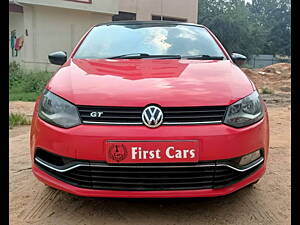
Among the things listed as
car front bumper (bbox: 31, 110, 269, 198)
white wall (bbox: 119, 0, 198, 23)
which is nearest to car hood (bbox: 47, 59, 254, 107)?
car front bumper (bbox: 31, 110, 269, 198)

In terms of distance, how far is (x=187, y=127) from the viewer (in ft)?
6.68

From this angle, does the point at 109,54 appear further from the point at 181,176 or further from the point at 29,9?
the point at 29,9

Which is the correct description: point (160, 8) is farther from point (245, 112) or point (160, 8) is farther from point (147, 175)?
point (147, 175)

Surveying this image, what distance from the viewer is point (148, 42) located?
3279 millimetres

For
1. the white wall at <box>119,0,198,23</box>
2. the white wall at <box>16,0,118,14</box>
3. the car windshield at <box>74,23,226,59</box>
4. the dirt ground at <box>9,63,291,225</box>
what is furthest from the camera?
the white wall at <box>119,0,198,23</box>

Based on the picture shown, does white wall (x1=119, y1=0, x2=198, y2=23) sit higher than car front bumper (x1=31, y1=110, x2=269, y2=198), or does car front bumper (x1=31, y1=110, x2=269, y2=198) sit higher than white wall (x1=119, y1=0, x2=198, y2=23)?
white wall (x1=119, y1=0, x2=198, y2=23)

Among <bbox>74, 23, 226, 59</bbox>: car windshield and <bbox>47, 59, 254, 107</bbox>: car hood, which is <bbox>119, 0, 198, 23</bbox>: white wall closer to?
<bbox>74, 23, 226, 59</bbox>: car windshield

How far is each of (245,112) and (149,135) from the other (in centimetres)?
68

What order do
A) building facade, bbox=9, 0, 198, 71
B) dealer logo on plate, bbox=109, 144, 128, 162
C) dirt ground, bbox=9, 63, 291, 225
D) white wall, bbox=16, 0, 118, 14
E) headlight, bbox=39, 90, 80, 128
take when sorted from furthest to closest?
building facade, bbox=9, 0, 198, 71
white wall, bbox=16, 0, 118, 14
dirt ground, bbox=9, 63, 291, 225
headlight, bbox=39, 90, 80, 128
dealer logo on plate, bbox=109, 144, 128, 162

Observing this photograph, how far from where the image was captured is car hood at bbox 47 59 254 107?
2.12 m

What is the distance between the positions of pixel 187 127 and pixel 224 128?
0.78 feet

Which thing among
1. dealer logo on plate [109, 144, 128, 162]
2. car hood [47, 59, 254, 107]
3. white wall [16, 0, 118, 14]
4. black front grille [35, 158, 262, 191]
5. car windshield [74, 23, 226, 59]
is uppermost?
white wall [16, 0, 118, 14]

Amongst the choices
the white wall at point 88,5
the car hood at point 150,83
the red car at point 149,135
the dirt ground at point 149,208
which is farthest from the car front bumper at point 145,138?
the white wall at point 88,5
